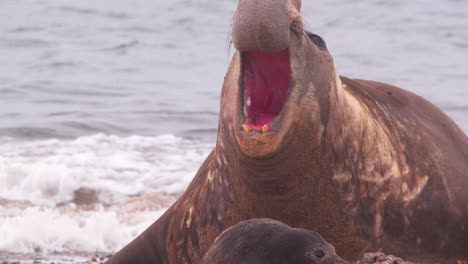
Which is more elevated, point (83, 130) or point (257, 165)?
point (257, 165)

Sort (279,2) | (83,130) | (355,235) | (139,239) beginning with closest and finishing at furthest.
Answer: (279,2)
(355,235)
(139,239)
(83,130)

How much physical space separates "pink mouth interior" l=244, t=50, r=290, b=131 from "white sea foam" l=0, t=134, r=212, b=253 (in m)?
3.99

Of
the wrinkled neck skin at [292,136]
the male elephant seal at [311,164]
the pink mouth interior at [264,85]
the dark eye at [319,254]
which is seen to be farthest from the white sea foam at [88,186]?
the dark eye at [319,254]

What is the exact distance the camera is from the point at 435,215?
5777 mm

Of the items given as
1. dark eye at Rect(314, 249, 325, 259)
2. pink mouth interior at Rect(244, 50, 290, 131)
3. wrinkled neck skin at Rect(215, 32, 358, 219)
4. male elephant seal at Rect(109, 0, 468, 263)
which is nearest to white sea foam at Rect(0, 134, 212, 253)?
male elephant seal at Rect(109, 0, 468, 263)

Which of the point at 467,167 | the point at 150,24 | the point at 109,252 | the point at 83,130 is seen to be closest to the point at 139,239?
the point at 467,167

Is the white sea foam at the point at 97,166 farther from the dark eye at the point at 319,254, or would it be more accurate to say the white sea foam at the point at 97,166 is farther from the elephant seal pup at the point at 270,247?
the dark eye at the point at 319,254

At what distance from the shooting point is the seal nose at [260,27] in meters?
4.70

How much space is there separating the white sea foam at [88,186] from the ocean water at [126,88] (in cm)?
2

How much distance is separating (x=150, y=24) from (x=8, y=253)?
14371 mm

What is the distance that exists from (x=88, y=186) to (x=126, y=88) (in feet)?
20.5

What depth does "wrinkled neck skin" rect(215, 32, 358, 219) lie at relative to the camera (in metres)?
4.94

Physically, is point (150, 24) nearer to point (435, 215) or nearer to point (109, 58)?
point (109, 58)

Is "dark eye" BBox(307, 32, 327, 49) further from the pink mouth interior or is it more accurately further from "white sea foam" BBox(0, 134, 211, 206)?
"white sea foam" BBox(0, 134, 211, 206)
